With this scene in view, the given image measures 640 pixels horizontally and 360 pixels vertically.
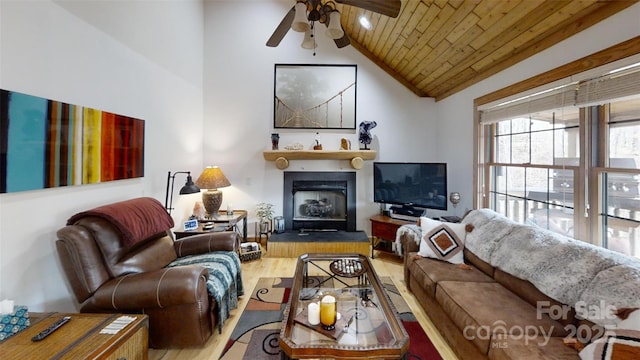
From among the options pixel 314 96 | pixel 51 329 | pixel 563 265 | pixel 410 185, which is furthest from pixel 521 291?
pixel 314 96

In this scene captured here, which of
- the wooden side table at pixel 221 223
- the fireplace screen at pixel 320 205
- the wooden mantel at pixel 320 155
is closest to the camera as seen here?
the wooden side table at pixel 221 223

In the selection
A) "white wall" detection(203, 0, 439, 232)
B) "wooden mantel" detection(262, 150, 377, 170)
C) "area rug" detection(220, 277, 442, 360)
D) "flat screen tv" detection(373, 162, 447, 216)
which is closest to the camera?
"area rug" detection(220, 277, 442, 360)

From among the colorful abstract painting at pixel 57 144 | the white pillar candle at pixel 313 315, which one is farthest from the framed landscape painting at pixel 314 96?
the white pillar candle at pixel 313 315

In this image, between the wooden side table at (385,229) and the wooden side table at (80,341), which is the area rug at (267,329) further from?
the wooden side table at (385,229)

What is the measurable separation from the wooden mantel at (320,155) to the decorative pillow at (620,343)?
3284 mm

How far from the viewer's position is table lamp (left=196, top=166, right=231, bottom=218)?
3.72 metres

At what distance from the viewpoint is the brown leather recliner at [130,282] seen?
1774 mm

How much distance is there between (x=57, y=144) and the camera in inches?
74.6

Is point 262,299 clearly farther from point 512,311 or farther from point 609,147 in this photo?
point 609,147

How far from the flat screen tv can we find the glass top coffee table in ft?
5.49

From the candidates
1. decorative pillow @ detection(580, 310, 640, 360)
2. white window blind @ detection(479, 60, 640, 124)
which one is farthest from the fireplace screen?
decorative pillow @ detection(580, 310, 640, 360)

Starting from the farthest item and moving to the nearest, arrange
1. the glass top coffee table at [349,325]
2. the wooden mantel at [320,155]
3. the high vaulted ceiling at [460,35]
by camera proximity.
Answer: the wooden mantel at [320,155] < the high vaulted ceiling at [460,35] < the glass top coffee table at [349,325]

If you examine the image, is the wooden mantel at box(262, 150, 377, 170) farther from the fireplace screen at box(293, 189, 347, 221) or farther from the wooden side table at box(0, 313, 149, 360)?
the wooden side table at box(0, 313, 149, 360)

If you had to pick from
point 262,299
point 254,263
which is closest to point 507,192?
point 262,299
